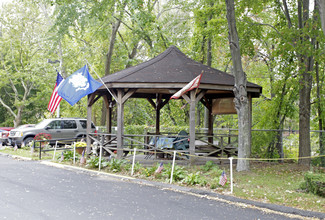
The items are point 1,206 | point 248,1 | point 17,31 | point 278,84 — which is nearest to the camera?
point 1,206

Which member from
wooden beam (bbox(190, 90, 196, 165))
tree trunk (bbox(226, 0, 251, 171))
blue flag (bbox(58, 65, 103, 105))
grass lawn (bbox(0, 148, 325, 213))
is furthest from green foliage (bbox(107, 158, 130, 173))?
tree trunk (bbox(226, 0, 251, 171))

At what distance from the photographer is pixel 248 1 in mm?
14820

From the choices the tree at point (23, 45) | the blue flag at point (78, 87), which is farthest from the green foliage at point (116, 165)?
the tree at point (23, 45)

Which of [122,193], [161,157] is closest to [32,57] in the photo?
[161,157]

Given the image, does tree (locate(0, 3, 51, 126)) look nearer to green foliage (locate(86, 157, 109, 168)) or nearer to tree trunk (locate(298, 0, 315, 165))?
green foliage (locate(86, 157, 109, 168))

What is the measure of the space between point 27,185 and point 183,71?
23.9ft

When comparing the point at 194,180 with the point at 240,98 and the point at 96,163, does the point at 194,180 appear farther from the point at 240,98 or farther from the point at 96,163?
the point at 96,163

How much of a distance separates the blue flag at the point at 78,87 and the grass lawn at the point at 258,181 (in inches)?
111

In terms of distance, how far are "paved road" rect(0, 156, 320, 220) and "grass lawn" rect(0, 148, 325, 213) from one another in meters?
0.86

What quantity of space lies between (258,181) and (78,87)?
728 cm

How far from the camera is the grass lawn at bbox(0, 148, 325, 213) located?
8.22m

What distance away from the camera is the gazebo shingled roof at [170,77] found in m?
12.9

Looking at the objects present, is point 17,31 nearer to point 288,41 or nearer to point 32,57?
point 32,57

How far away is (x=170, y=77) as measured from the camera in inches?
523
